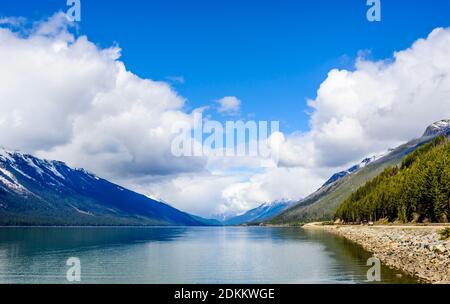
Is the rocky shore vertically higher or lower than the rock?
lower

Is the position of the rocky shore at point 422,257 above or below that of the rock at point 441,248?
below

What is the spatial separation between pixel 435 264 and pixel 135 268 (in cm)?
4176

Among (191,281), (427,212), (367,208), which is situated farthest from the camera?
(367,208)

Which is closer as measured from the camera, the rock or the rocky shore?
the rocky shore

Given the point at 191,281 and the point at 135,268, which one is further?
the point at 135,268

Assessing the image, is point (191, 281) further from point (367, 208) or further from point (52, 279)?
point (367, 208)

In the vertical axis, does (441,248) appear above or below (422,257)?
above

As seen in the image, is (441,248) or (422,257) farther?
(422,257)

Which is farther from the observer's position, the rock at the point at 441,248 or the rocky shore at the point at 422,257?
the rock at the point at 441,248
